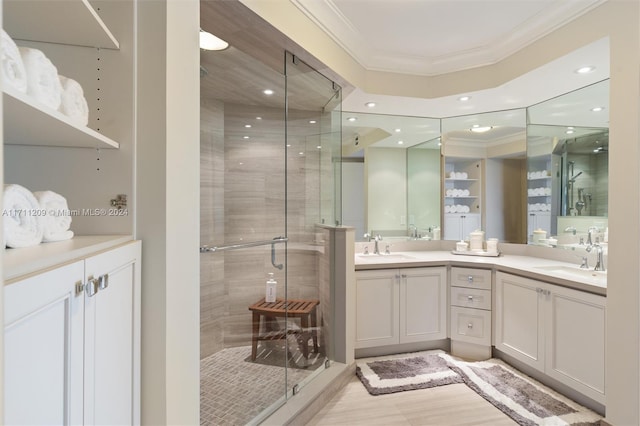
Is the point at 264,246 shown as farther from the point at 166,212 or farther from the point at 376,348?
the point at 166,212

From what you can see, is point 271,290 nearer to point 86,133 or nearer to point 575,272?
point 86,133

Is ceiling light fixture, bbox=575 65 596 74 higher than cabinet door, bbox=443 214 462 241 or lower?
higher

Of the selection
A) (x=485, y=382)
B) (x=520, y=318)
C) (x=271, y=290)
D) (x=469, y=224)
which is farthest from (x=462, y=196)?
(x=271, y=290)

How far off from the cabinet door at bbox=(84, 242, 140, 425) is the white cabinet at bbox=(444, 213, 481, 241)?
3156 mm

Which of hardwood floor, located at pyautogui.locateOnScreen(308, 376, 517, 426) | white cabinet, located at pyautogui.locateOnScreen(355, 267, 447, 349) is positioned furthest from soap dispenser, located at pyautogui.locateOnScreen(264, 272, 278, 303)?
hardwood floor, located at pyautogui.locateOnScreen(308, 376, 517, 426)

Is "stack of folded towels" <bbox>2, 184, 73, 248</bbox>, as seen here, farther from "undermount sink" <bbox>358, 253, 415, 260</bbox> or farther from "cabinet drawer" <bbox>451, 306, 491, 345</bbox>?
"cabinet drawer" <bbox>451, 306, 491, 345</bbox>

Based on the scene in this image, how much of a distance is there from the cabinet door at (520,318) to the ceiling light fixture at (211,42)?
2732 mm

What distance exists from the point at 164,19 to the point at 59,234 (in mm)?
751

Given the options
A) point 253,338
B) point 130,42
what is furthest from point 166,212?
point 253,338

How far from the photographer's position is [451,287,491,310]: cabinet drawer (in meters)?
2.73

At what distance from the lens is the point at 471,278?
2781 millimetres

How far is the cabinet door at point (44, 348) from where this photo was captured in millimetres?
518

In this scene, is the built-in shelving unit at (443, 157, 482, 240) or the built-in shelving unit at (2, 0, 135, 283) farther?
the built-in shelving unit at (443, 157, 482, 240)

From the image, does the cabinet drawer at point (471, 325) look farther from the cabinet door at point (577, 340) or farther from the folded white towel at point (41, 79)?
the folded white towel at point (41, 79)
